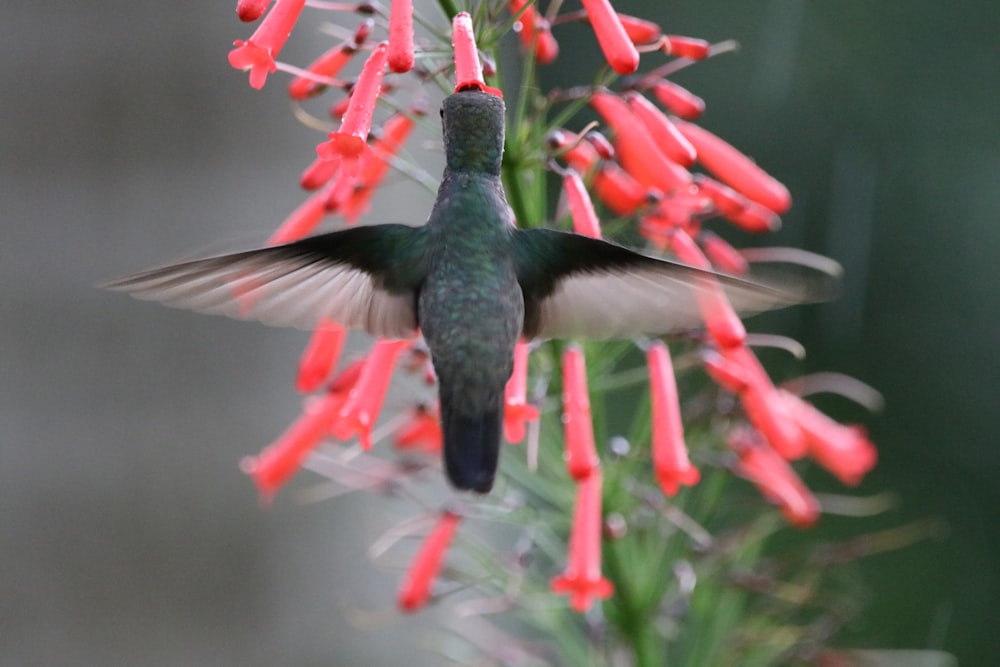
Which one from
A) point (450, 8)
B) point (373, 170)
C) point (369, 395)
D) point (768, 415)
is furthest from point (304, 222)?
point (768, 415)

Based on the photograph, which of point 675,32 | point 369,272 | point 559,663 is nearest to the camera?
point 369,272

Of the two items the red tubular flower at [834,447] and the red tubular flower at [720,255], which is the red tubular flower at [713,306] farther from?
the red tubular flower at [834,447]

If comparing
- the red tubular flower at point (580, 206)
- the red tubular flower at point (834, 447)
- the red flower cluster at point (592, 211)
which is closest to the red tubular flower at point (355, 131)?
the red flower cluster at point (592, 211)

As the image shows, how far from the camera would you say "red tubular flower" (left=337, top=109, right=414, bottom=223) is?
1115mm

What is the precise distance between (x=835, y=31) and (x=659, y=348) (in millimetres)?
1697

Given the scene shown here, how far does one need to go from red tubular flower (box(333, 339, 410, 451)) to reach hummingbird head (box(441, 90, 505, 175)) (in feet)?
0.77

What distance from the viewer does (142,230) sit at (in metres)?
2.15

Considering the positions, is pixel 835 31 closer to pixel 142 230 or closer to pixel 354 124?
pixel 142 230

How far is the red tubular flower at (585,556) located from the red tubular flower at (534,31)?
1.52 ft

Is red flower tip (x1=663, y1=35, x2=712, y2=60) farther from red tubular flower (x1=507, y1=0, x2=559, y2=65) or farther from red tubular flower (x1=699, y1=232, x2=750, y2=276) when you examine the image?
red tubular flower (x1=699, y1=232, x2=750, y2=276)

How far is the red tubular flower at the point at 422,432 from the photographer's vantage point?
1.24m

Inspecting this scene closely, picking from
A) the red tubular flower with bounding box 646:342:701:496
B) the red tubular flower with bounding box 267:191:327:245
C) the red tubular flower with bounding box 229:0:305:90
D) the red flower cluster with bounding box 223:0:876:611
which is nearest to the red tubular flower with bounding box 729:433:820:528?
the red flower cluster with bounding box 223:0:876:611

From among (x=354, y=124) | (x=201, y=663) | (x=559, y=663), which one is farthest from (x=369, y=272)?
(x=201, y=663)

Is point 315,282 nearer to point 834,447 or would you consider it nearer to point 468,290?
point 468,290
